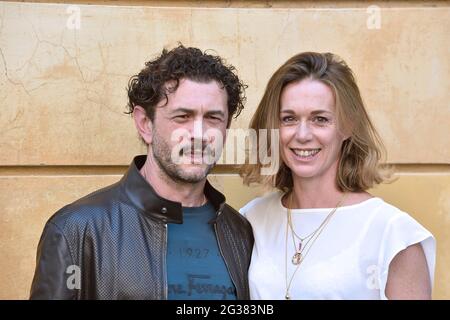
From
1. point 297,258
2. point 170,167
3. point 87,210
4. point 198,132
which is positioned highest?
point 198,132

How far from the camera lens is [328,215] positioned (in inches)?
122

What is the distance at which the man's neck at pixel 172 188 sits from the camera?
299cm

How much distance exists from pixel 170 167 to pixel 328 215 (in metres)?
0.73

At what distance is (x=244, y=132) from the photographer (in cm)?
390

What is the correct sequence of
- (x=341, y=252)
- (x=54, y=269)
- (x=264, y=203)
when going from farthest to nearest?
(x=264, y=203), (x=341, y=252), (x=54, y=269)

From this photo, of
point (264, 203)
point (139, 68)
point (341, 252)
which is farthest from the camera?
point (139, 68)

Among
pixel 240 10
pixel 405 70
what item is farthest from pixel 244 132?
pixel 405 70

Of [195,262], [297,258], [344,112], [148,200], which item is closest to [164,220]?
[148,200]

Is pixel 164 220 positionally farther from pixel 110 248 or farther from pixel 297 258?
pixel 297 258

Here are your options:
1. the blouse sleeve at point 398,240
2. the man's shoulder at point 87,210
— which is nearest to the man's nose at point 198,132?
the man's shoulder at point 87,210

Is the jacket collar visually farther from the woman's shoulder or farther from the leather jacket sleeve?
the woman's shoulder

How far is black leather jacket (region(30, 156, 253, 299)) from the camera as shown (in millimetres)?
2686
